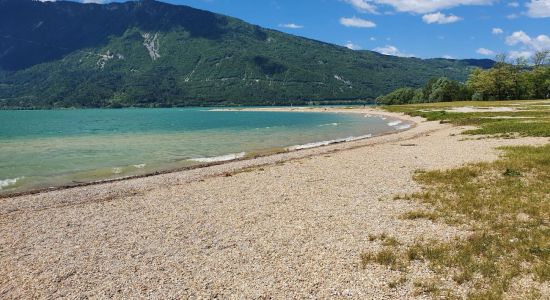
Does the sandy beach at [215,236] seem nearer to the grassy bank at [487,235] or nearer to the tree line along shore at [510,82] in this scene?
the grassy bank at [487,235]

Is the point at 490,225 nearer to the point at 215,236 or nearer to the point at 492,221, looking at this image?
the point at 492,221

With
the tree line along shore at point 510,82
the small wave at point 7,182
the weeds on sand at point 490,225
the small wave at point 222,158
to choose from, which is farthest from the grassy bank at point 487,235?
the tree line along shore at point 510,82

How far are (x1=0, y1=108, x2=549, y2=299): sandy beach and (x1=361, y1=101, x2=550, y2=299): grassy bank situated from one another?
1.80 ft

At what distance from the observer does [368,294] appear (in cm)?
904

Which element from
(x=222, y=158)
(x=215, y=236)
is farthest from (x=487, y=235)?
(x=222, y=158)

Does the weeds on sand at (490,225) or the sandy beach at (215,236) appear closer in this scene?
the weeds on sand at (490,225)

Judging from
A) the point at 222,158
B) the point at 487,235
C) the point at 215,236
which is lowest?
the point at 222,158

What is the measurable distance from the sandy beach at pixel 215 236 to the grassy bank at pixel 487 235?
548 millimetres

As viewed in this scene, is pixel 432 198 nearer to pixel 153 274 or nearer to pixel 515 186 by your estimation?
pixel 515 186

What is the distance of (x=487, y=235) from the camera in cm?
1173

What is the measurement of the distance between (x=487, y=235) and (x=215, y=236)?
855 cm

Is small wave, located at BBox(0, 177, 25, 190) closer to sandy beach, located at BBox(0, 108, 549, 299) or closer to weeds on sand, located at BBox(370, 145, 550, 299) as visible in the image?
sandy beach, located at BBox(0, 108, 549, 299)

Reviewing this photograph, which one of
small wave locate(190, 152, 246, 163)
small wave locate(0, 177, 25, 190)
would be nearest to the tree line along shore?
small wave locate(190, 152, 246, 163)

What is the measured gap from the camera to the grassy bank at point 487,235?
29.8 ft
